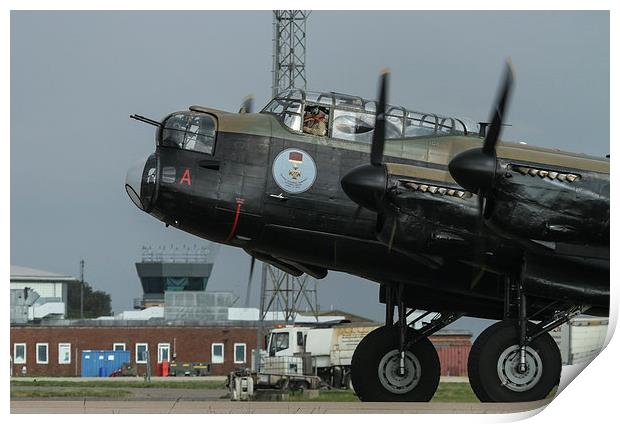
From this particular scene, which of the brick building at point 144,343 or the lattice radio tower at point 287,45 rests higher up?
the lattice radio tower at point 287,45

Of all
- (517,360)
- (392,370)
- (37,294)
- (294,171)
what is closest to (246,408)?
(294,171)

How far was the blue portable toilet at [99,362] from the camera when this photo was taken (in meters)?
45.1

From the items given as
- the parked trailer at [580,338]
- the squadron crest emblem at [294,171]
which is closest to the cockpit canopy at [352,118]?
the squadron crest emblem at [294,171]

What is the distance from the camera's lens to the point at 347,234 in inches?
783

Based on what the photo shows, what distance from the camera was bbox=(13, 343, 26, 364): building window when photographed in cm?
4412

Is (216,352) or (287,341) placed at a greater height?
(287,341)

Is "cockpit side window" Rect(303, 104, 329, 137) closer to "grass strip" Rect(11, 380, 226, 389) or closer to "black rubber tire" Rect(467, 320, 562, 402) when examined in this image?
"black rubber tire" Rect(467, 320, 562, 402)

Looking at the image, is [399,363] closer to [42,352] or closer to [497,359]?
[497,359]

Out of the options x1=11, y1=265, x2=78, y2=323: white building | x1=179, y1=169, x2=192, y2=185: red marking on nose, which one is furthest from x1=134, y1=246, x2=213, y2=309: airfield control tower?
x1=179, y1=169, x2=192, y2=185: red marking on nose

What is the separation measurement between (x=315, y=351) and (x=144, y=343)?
8216 mm

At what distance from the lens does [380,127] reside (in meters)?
18.2

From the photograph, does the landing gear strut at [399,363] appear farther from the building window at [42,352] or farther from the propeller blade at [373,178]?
the building window at [42,352]

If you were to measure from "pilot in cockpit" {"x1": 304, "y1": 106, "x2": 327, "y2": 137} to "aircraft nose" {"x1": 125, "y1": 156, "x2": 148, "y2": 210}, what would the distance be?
282 centimetres

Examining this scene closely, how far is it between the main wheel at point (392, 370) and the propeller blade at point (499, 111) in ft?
17.9
